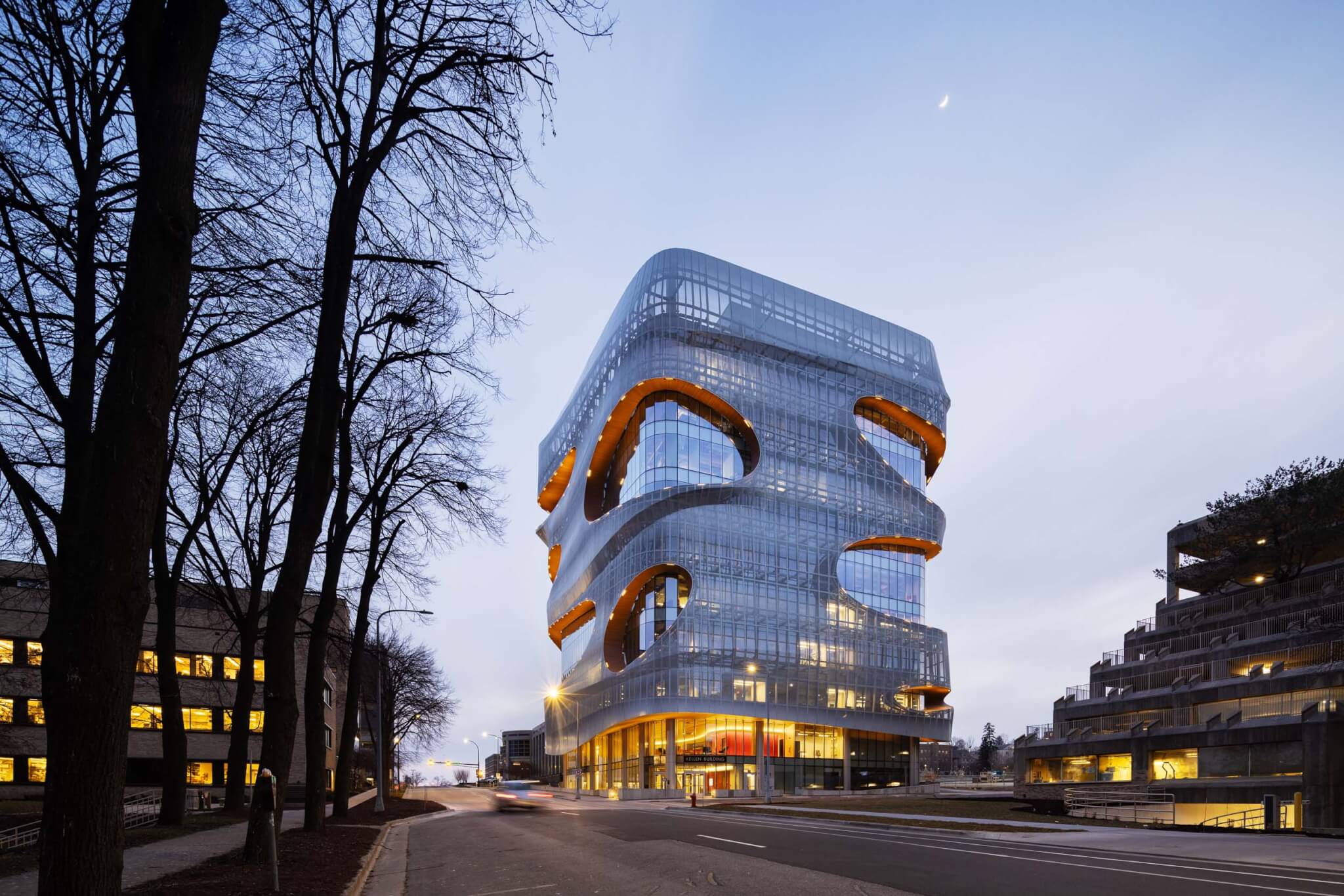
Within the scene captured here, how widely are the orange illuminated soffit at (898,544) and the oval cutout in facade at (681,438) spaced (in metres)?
15.4

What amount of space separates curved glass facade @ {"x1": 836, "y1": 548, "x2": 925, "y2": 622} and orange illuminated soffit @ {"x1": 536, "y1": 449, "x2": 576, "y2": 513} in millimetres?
40268

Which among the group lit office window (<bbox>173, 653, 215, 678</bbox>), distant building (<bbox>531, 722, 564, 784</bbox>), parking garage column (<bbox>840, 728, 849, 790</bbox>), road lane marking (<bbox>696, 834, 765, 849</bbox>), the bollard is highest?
the bollard

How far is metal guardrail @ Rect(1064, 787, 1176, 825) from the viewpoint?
34.6m

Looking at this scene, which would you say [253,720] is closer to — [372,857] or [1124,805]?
[372,857]

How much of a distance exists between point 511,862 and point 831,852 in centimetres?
644

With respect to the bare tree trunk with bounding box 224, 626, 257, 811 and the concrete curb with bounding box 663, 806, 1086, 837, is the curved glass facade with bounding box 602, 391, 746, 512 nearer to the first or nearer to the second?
the concrete curb with bounding box 663, 806, 1086, 837

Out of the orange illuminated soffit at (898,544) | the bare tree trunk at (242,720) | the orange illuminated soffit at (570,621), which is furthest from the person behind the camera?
the orange illuminated soffit at (570,621)

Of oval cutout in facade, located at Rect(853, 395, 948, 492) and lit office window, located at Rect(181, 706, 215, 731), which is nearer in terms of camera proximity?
lit office window, located at Rect(181, 706, 215, 731)

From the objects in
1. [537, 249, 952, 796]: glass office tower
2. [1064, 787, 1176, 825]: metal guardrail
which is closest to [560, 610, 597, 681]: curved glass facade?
[537, 249, 952, 796]: glass office tower

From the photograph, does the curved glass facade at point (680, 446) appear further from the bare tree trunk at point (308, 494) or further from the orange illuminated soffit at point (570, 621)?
the bare tree trunk at point (308, 494)

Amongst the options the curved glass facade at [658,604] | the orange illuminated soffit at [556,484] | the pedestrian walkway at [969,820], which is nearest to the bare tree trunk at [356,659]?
the pedestrian walkway at [969,820]

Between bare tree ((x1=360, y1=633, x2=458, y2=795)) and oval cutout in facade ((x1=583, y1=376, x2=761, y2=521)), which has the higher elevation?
oval cutout in facade ((x1=583, y1=376, x2=761, y2=521))

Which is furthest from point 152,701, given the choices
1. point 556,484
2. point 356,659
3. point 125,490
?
point 556,484

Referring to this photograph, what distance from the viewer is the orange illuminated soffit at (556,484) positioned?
117625 mm
